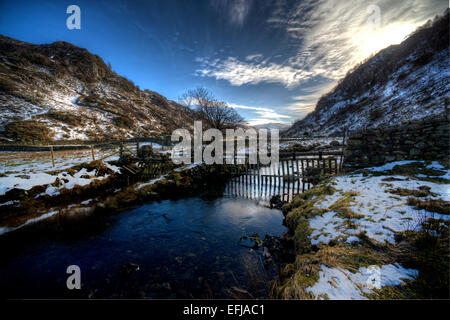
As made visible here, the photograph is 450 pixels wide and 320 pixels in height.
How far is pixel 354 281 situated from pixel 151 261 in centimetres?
519

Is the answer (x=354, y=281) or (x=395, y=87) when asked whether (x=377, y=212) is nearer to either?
(x=354, y=281)

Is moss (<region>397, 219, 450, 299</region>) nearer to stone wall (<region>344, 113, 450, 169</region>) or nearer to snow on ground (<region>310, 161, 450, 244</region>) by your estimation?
snow on ground (<region>310, 161, 450, 244</region>)

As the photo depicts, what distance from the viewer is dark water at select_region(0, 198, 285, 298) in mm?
3906

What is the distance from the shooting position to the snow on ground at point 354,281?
2.35 m

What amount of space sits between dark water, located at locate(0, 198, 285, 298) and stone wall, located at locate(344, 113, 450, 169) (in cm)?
545

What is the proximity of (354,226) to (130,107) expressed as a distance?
257ft

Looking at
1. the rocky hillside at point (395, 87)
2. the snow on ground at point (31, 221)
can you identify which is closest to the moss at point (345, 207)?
the snow on ground at point (31, 221)

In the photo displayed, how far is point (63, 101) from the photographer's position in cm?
4456

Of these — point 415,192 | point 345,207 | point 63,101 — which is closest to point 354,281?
point 345,207

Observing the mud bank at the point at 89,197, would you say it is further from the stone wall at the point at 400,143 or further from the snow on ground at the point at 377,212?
the stone wall at the point at 400,143

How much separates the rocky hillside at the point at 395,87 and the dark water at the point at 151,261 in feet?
71.2

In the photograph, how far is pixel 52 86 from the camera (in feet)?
167
